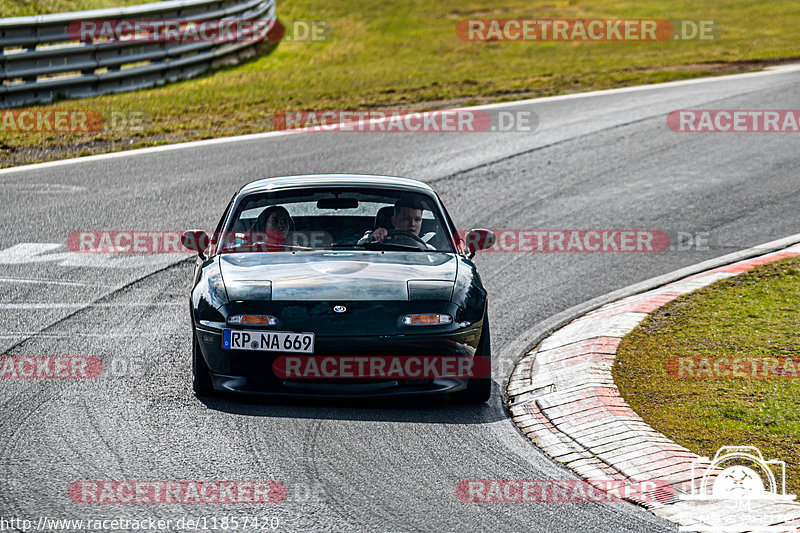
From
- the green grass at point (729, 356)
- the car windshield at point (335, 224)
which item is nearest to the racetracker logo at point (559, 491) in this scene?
the green grass at point (729, 356)

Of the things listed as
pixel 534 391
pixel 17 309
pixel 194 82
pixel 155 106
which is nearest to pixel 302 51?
pixel 194 82

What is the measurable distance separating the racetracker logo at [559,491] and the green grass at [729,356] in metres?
0.57

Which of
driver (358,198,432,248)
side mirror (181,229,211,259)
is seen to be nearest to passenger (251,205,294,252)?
side mirror (181,229,211,259)

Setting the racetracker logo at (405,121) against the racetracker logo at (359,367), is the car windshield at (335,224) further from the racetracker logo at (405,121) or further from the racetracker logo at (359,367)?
the racetracker logo at (405,121)

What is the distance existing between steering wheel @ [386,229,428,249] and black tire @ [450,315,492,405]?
1102mm

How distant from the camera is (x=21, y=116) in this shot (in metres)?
16.9

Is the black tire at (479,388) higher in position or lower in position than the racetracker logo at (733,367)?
higher

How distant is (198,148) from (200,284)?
8775 mm

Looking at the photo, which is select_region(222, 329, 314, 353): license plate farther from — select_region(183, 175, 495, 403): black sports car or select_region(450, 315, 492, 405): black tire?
select_region(450, 315, 492, 405): black tire

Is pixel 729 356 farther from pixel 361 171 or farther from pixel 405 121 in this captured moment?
pixel 405 121

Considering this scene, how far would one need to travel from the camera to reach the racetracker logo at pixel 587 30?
28.5 m

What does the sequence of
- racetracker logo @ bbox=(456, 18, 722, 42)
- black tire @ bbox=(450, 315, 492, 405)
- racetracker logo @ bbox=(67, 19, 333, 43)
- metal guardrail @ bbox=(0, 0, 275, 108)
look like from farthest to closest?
racetracker logo @ bbox=(456, 18, 722, 42), racetracker logo @ bbox=(67, 19, 333, 43), metal guardrail @ bbox=(0, 0, 275, 108), black tire @ bbox=(450, 315, 492, 405)

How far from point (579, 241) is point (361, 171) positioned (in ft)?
12.1

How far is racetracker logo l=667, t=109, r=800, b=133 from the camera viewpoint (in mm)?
17156
